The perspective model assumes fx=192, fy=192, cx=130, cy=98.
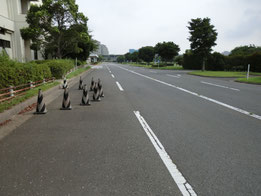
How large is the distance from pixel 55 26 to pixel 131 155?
23.1 meters

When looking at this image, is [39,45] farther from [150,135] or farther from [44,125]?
[150,135]

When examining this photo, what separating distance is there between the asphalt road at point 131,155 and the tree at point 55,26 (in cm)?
1941

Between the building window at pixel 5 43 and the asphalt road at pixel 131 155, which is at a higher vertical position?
the building window at pixel 5 43

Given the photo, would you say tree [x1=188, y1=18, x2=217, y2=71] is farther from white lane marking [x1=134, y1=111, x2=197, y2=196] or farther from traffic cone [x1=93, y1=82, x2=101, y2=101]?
white lane marking [x1=134, y1=111, x2=197, y2=196]

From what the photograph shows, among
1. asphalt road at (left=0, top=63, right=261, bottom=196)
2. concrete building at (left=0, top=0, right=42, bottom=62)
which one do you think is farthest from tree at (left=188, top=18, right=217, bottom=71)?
asphalt road at (left=0, top=63, right=261, bottom=196)

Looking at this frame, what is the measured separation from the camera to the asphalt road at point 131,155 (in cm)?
250

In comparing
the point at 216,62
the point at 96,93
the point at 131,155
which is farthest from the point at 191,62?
the point at 131,155

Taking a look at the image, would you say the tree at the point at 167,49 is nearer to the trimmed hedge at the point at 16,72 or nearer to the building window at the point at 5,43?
the building window at the point at 5,43

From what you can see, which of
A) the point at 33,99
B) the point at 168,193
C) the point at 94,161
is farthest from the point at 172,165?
the point at 33,99

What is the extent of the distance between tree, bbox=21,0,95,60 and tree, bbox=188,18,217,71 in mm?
17616

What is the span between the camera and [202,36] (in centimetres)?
3084

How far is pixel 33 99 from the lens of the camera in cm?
792

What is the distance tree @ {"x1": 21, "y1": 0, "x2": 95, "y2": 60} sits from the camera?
21.3 metres

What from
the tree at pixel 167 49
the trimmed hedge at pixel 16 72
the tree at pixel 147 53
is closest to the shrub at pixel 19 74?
the trimmed hedge at pixel 16 72
